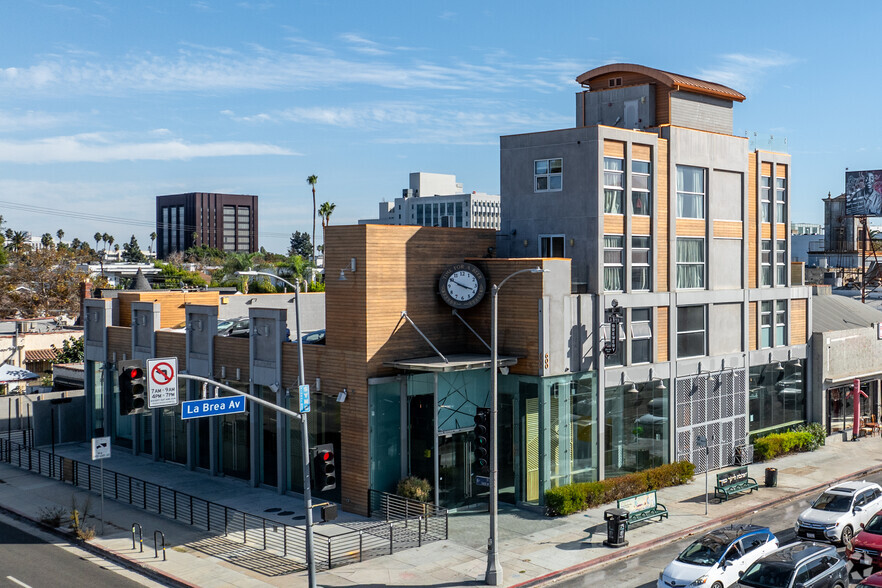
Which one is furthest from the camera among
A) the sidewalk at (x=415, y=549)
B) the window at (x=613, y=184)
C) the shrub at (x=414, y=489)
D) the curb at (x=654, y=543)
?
the window at (x=613, y=184)

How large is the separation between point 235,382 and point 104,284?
2259 inches

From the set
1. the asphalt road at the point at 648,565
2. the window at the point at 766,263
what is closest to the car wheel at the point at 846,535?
the asphalt road at the point at 648,565

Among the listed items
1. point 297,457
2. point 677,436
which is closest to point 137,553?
point 297,457

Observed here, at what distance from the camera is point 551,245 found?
116ft

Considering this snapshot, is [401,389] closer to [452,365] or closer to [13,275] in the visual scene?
[452,365]

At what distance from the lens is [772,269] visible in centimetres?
4275

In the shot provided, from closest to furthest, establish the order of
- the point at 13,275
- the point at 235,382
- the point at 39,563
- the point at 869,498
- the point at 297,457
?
the point at 39,563, the point at 869,498, the point at 297,457, the point at 235,382, the point at 13,275

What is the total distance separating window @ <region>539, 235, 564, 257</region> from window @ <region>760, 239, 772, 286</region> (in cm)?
1307

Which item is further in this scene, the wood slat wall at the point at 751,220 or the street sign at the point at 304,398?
the wood slat wall at the point at 751,220

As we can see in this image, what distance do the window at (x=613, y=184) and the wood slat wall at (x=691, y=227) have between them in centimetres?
412

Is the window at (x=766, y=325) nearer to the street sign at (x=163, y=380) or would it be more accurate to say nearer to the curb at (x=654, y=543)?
the curb at (x=654, y=543)

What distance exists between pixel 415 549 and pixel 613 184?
16.5 m

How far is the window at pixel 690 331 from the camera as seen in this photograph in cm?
3775

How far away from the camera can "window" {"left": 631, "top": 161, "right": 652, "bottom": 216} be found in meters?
35.5
